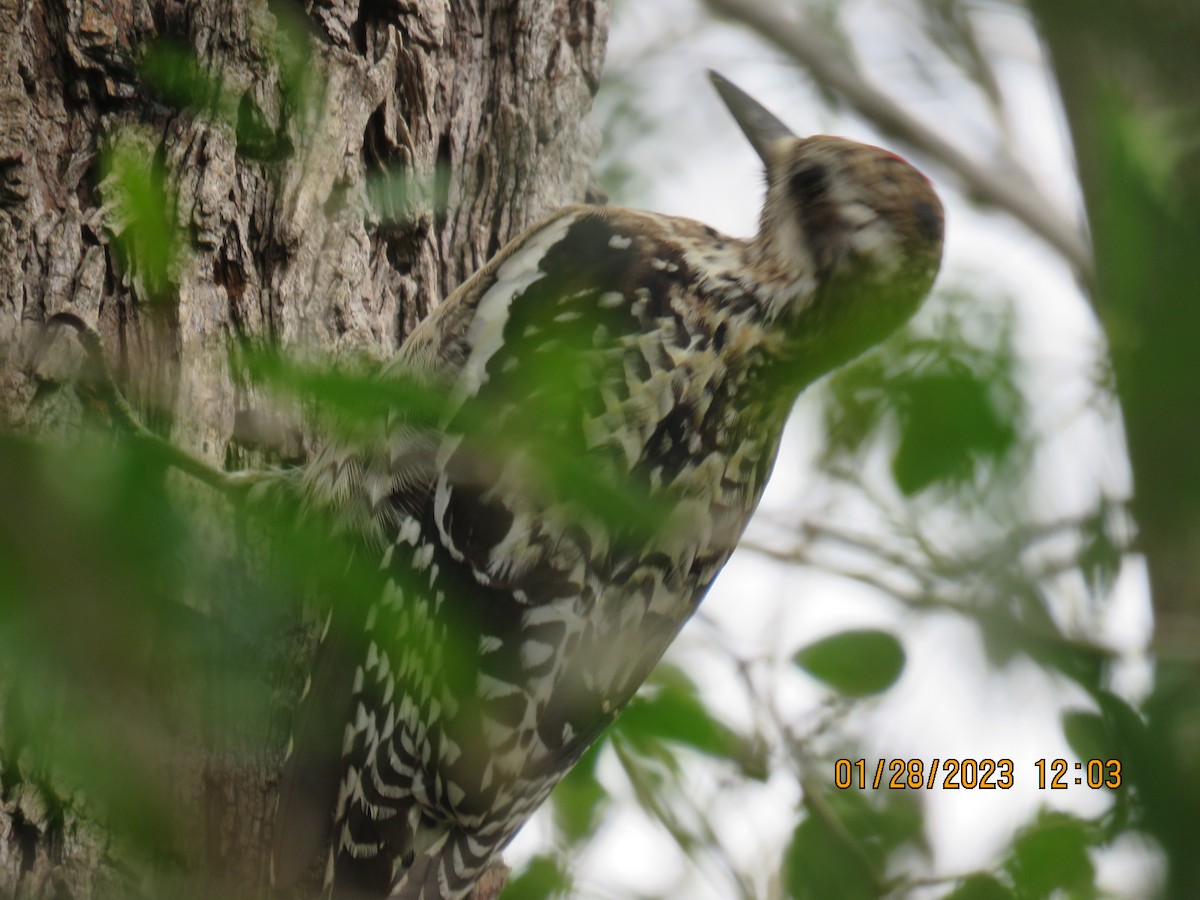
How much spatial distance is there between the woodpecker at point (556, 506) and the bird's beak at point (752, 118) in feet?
1.36

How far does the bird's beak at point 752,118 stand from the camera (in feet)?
9.55

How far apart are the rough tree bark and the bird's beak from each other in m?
0.50

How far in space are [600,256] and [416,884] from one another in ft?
3.94

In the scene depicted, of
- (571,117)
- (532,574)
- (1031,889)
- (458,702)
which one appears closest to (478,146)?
(571,117)

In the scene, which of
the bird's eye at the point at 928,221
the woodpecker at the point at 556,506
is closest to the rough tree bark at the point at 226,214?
the woodpecker at the point at 556,506

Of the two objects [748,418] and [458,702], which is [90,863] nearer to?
[458,702]

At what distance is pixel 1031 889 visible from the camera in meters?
1.30

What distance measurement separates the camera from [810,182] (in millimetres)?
2627

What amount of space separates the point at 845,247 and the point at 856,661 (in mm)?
1028

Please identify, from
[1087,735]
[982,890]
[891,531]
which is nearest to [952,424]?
[1087,735]

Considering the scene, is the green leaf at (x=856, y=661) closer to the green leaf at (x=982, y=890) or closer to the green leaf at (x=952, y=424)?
the green leaf at (x=982, y=890)

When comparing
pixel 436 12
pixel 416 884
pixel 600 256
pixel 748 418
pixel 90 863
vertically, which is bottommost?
pixel 416 884

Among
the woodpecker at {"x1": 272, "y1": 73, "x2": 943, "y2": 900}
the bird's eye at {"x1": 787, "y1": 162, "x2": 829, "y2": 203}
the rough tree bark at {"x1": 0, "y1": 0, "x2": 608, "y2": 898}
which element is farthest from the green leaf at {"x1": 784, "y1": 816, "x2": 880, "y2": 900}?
the bird's eye at {"x1": 787, "y1": 162, "x2": 829, "y2": 203}

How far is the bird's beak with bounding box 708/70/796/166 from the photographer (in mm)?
2912
